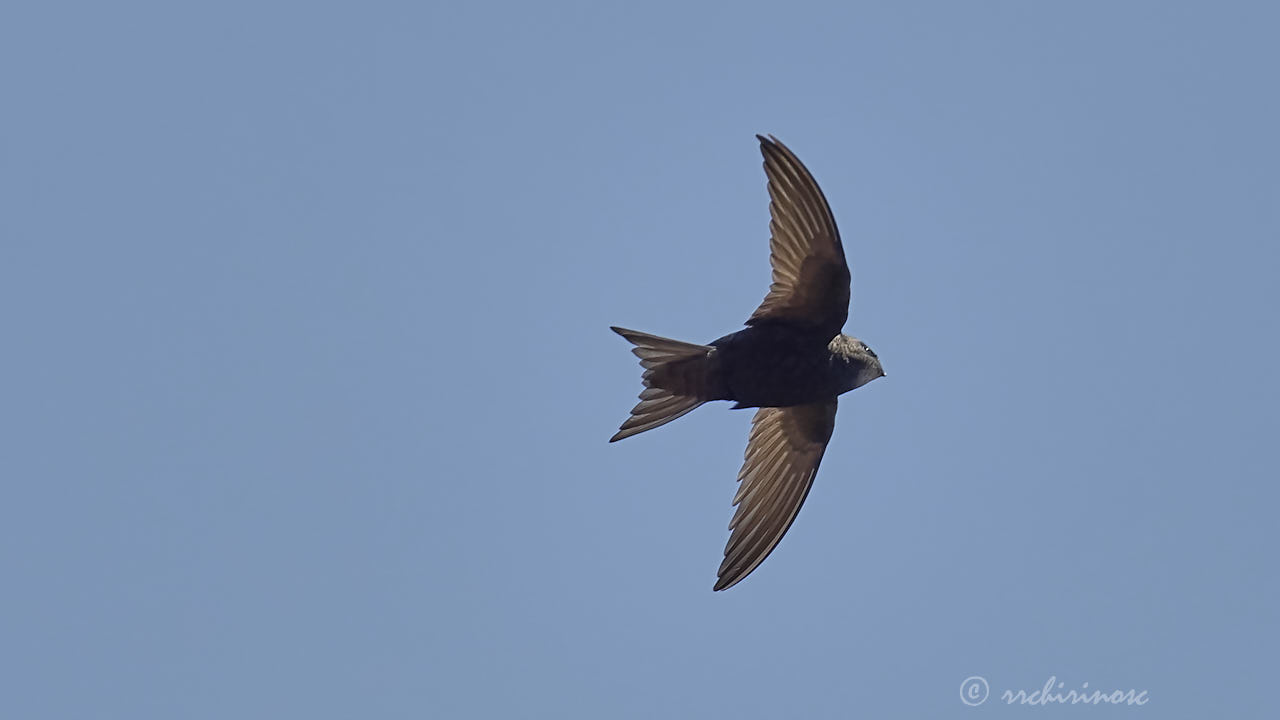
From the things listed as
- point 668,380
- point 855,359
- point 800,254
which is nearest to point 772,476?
point 855,359

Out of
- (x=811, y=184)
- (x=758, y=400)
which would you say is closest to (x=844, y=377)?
(x=758, y=400)

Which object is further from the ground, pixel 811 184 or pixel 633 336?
pixel 811 184

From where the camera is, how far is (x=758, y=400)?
35.0ft

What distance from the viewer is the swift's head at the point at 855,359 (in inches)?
423

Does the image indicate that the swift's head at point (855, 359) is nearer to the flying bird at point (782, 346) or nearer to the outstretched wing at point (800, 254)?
the flying bird at point (782, 346)

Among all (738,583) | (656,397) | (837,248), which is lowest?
(738,583)

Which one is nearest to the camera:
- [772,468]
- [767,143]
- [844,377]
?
[767,143]

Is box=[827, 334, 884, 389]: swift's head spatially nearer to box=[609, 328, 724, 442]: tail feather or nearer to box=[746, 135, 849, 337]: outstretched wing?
box=[746, 135, 849, 337]: outstretched wing

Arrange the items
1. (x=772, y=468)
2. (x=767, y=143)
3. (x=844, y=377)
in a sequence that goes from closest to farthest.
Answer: (x=767, y=143) → (x=844, y=377) → (x=772, y=468)

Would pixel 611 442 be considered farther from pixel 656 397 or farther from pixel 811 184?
pixel 811 184

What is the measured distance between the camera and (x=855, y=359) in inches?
425

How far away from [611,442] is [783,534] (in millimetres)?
1488

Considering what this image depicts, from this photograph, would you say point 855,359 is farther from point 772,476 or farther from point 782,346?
point 772,476

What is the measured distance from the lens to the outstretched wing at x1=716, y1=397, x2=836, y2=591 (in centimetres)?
1116
